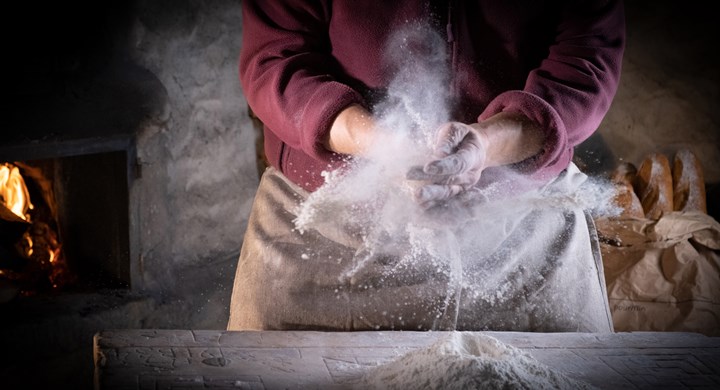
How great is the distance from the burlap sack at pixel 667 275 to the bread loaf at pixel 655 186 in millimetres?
230

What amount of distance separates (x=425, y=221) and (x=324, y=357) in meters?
0.43

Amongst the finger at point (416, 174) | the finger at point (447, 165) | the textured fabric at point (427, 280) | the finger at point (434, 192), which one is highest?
the finger at point (447, 165)

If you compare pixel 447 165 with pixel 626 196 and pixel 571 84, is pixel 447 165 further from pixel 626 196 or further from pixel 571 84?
pixel 626 196

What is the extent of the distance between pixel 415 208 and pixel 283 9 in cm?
56

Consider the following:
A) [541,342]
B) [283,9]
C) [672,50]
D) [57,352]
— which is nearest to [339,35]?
[283,9]

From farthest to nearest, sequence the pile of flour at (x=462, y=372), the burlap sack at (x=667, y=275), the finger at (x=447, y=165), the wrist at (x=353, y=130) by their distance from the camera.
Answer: the burlap sack at (x=667, y=275) → the wrist at (x=353, y=130) → the finger at (x=447, y=165) → the pile of flour at (x=462, y=372)

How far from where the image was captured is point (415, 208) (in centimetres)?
180

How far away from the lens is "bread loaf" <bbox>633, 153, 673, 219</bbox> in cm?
355

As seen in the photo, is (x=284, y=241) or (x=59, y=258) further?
(x=59, y=258)

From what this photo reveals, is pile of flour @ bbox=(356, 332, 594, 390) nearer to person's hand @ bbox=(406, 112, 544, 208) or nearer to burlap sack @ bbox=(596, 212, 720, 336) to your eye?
person's hand @ bbox=(406, 112, 544, 208)

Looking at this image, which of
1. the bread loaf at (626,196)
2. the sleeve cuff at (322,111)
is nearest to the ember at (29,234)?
the sleeve cuff at (322,111)

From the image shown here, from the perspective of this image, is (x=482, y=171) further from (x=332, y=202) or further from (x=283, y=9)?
(x=283, y=9)

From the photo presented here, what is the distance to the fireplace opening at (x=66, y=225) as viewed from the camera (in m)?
3.19

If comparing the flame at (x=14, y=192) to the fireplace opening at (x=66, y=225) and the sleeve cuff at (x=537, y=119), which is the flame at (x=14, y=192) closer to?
the fireplace opening at (x=66, y=225)
